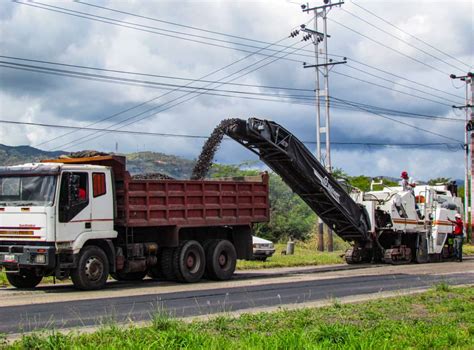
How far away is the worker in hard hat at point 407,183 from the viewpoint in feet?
94.6

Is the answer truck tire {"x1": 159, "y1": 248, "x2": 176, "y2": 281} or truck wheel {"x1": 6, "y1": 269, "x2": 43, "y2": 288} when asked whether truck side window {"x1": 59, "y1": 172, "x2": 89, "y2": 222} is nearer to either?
truck wheel {"x1": 6, "y1": 269, "x2": 43, "y2": 288}

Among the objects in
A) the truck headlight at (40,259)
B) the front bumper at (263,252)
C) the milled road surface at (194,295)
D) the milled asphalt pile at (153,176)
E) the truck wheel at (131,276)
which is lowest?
the milled road surface at (194,295)

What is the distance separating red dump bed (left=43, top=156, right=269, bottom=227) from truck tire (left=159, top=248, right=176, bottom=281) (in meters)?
0.86

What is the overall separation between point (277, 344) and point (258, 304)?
621 cm

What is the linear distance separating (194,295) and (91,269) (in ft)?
9.31

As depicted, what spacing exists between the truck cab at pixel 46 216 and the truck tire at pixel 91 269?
0.72ft

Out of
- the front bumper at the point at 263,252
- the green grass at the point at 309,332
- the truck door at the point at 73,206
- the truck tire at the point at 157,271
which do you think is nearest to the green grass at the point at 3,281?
the truck door at the point at 73,206

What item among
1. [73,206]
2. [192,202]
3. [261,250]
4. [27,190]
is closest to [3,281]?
[27,190]

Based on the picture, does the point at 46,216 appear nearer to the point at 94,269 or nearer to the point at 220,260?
the point at 94,269

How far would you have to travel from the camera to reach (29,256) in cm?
1675

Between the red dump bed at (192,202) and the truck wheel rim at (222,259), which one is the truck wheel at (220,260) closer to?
the truck wheel rim at (222,259)

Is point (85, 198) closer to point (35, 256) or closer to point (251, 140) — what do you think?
point (35, 256)

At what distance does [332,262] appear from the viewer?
28500 millimetres

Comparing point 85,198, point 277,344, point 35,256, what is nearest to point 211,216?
point 85,198
